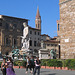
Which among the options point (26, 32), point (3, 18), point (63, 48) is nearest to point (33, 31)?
point (3, 18)

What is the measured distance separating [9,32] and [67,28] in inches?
1627

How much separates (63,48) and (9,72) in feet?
39.1

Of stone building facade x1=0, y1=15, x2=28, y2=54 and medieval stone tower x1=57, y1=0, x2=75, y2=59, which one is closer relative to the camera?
medieval stone tower x1=57, y1=0, x2=75, y2=59

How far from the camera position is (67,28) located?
1853 centimetres

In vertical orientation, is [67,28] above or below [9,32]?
below

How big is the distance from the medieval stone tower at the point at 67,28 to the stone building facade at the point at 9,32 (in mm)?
38766

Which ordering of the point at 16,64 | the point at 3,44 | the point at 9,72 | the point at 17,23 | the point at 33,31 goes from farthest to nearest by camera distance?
the point at 33,31 → the point at 17,23 → the point at 3,44 → the point at 16,64 → the point at 9,72

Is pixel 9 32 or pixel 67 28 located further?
pixel 9 32

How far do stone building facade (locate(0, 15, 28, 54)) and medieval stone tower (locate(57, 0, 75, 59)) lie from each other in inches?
1526

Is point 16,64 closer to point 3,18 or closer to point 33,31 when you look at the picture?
point 3,18

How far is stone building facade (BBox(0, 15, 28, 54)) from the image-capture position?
56.1m

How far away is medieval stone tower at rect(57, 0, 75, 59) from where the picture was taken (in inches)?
711

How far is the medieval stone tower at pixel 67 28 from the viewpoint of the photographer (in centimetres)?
1806

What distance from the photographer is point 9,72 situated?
25.1ft
